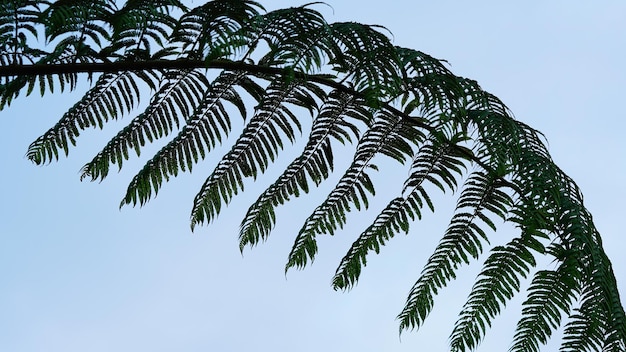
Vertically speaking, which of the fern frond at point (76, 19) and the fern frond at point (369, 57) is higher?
the fern frond at point (369, 57)

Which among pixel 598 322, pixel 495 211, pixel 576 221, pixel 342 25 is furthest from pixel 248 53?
pixel 598 322

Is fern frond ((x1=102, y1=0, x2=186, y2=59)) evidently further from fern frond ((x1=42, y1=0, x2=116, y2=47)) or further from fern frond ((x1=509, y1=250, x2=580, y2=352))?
fern frond ((x1=509, y1=250, x2=580, y2=352))

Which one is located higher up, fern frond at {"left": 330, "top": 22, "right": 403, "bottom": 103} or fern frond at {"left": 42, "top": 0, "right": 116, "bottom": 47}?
fern frond at {"left": 330, "top": 22, "right": 403, "bottom": 103}

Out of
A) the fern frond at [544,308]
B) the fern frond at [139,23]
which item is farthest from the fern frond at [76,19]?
the fern frond at [544,308]

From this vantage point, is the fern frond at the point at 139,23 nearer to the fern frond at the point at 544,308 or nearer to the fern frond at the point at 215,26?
the fern frond at the point at 215,26

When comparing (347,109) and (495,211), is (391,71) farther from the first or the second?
(495,211)

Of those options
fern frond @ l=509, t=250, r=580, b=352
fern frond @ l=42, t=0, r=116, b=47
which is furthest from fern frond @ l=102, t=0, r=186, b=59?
fern frond @ l=509, t=250, r=580, b=352

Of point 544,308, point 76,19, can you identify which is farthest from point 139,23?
point 544,308

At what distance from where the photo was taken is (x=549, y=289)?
2.01m

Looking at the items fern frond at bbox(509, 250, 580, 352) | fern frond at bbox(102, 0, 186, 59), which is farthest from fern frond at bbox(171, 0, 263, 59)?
fern frond at bbox(509, 250, 580, 352)

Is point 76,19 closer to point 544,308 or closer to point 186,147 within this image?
point 186,147

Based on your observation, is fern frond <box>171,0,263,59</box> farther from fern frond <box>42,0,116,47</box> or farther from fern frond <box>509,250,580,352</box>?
fern frond <box>509,250,580,352</box>

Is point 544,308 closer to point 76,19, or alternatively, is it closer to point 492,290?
point 492,290

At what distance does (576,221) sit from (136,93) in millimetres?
1147
